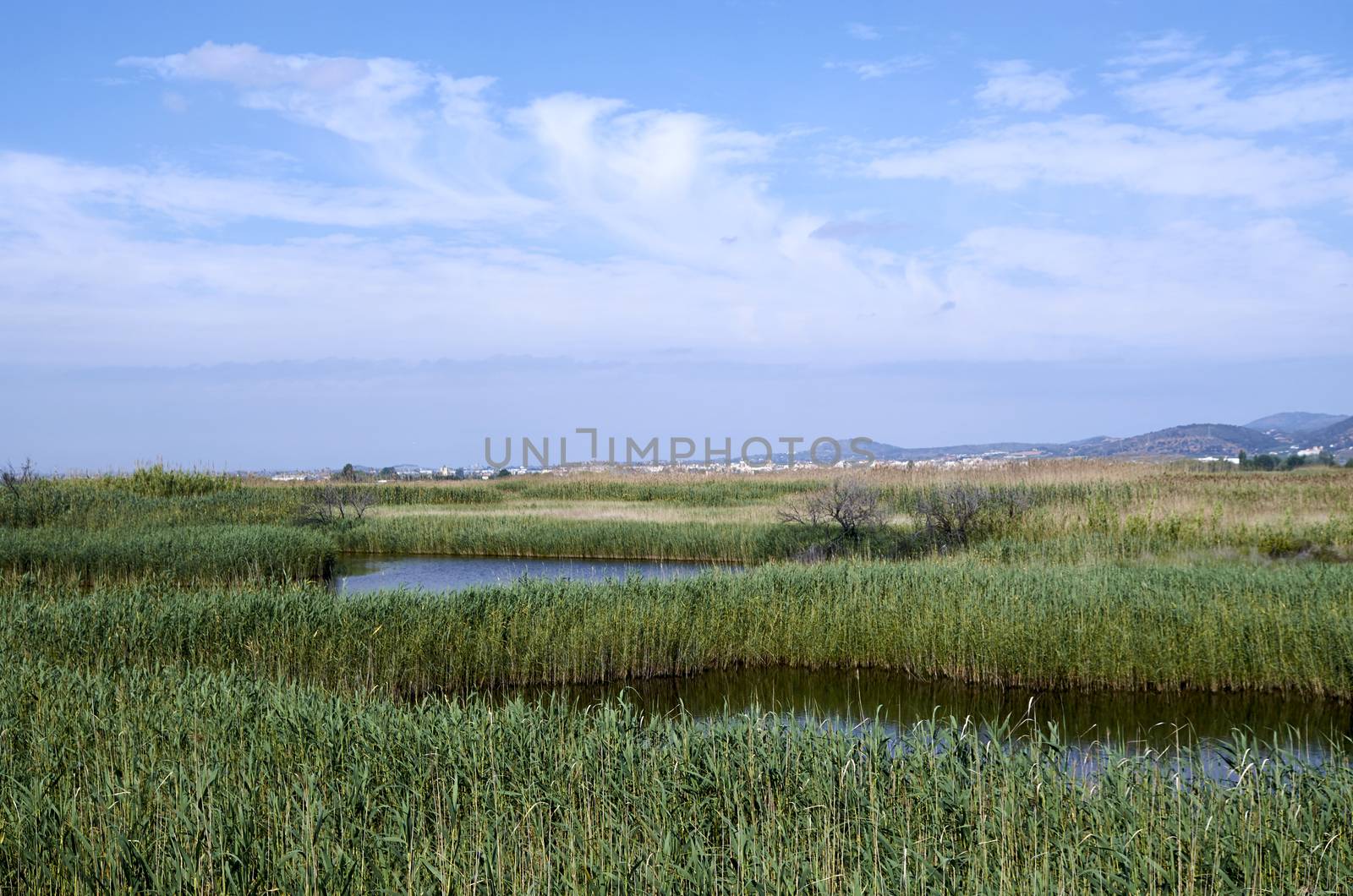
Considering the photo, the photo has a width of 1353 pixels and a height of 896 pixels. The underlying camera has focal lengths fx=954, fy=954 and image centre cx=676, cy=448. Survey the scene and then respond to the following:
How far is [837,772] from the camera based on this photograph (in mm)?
5531

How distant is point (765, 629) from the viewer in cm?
1218

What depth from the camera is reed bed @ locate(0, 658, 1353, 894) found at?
417 cm

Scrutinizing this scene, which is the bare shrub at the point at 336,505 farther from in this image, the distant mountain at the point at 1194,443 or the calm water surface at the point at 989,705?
the distant mountain at the point at 1194,443

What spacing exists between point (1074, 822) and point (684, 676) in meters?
7.33

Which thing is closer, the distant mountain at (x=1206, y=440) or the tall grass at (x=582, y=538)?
the tall grass at (x=582, y=538)

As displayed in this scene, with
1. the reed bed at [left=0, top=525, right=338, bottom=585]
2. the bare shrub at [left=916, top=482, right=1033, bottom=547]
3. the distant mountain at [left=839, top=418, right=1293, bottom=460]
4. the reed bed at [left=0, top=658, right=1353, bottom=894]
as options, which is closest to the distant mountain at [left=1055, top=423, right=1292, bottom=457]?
the distant mountain at [left=839, top=418, right=1293, bottom=460]

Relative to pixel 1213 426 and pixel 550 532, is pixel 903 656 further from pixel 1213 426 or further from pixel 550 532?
pixel 1213 426

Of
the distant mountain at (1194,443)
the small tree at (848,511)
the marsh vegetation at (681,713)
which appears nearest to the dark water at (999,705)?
the marsh vegetation at (681,713)

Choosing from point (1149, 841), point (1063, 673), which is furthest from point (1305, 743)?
point (1149, 841)

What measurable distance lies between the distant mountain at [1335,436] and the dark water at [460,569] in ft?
230

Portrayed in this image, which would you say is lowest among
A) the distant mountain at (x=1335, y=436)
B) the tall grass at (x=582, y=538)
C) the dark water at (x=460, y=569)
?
the dark water at (x=460, y=569)

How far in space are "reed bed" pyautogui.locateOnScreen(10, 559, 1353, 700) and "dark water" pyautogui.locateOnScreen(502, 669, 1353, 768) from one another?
254 millimetres

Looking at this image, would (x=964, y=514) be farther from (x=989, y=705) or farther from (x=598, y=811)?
(x=598, y=811)

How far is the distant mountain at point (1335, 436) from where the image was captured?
244 feet
